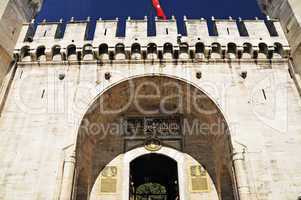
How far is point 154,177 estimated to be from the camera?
11.4 meters

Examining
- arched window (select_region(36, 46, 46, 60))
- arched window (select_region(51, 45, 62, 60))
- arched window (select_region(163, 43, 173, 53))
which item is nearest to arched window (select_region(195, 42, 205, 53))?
arched window (select_region(163, 43, 173, 53))

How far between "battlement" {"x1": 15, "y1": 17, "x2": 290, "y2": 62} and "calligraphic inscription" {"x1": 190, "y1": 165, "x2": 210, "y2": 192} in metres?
4.12

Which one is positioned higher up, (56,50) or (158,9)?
(158,9)

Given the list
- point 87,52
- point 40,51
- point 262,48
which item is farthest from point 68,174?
point 262,48

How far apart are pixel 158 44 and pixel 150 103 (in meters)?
2.39

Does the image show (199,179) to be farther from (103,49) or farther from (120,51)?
(103,49)

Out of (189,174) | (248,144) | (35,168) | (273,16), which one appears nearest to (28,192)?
(35,168)

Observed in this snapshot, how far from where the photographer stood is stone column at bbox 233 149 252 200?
24.8 feet

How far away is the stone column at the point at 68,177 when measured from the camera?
25.0ft

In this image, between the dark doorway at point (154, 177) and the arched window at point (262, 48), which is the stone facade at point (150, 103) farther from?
the dark doorway at point (154, 177)

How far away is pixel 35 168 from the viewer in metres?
8.09

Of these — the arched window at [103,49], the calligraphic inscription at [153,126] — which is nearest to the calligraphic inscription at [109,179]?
the calligraphic inscription at [153,126]

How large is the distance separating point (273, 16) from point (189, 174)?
764 centimetres

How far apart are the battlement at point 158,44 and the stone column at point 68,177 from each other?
3872 millimetres
